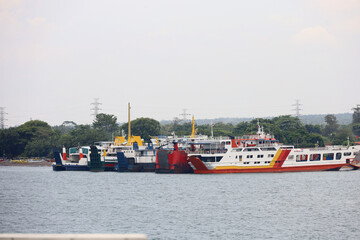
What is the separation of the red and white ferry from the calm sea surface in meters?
5.50

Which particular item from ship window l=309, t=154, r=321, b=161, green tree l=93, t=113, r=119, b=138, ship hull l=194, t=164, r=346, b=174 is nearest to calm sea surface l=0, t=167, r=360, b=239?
ship hull l=194, t=164, r=346, b=174

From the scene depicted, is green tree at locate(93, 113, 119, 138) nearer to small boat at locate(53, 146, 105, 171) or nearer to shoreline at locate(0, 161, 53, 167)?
shoreline at locate(0, 161, 53, 167)

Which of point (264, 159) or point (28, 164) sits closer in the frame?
point (264, 159)

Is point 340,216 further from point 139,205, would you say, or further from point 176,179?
point 176,179

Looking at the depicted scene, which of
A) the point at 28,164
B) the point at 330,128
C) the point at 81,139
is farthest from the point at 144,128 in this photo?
the point at 330,128

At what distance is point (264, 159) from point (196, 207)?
30813mm

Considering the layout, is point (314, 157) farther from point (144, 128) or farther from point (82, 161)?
point (144, 128)

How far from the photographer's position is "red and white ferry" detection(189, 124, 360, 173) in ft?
239

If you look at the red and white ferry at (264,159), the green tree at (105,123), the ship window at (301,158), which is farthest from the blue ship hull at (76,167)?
the green tree at (105,123)

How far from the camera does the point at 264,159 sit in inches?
2872

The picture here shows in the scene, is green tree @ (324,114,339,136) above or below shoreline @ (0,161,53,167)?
above

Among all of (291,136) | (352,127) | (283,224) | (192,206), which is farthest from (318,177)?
(352,127)

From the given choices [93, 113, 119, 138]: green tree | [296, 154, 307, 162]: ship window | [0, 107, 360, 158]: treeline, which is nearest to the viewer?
[296, 154, 307, 162]: ship window

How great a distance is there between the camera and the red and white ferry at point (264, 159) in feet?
239
